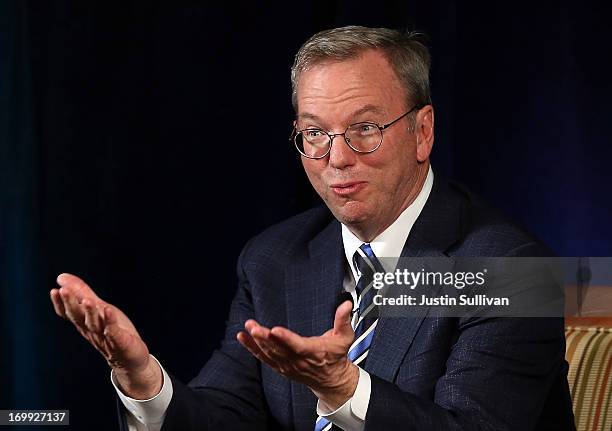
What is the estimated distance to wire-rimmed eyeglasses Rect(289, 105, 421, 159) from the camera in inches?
77.6

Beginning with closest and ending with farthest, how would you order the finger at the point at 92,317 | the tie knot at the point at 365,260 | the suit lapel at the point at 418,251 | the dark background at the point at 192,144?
the finger at the point at 92,317 → the suit lapel at the point at 418,251 → the tie knot at the point at 365,260 → the dark background at the point at 192,144

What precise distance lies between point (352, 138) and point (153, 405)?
23.2 inches

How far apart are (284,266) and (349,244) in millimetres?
155

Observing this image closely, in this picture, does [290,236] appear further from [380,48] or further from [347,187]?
[380,48]

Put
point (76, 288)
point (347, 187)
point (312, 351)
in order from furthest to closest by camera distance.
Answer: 1. point (347, 187)
2. point (76, 288)
3. point (312, 351)

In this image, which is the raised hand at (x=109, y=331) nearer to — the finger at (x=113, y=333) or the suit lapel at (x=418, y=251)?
the finger at (x=113, y=333)

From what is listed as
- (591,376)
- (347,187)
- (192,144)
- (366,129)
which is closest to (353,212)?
(347,187)

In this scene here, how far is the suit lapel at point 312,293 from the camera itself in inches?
79.6

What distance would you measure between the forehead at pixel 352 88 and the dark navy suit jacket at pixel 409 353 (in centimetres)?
23

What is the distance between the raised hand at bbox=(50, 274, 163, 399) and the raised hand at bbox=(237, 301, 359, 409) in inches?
9.2

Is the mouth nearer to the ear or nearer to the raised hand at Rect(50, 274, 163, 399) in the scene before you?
the ear

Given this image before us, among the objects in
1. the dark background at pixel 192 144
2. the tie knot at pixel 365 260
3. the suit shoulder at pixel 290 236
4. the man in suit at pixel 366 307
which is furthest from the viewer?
the dark background at pixel 192 144

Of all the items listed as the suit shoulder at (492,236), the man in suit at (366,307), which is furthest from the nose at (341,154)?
the suit shoulder at (492,236)

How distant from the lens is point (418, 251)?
2.02 meters
